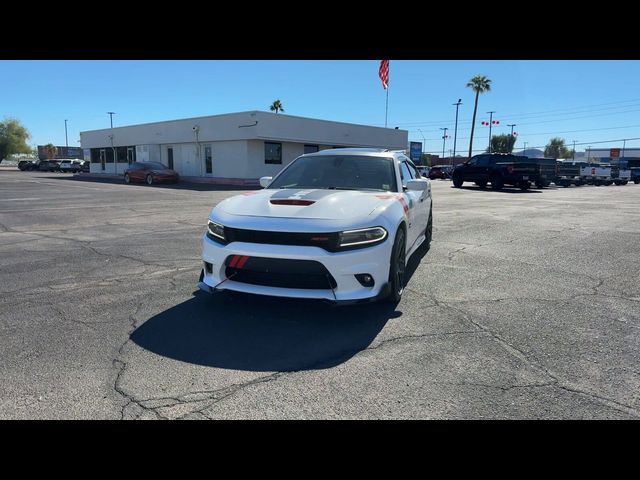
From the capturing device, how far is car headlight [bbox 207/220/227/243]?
4270 millimetres

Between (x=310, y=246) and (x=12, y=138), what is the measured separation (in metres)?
94.2

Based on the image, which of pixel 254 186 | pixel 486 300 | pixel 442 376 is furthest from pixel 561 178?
pixel 442 376

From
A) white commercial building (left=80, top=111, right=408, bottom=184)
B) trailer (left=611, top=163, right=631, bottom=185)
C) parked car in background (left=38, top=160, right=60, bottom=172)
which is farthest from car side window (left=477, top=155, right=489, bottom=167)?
parked car in background (left=38, top=160, right=60, bottom=172)

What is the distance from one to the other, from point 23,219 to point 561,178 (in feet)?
112

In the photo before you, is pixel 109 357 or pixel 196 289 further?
pixel 196 289

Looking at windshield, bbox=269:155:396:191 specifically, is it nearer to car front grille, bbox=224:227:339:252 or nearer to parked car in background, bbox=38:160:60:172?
car front grille, bbox=224:227:339:252

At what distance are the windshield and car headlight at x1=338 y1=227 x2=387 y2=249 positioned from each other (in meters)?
1.28

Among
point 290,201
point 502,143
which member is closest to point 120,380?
point 290,201

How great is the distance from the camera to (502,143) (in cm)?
9556

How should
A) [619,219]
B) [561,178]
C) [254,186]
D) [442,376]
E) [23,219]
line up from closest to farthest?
[442,376], [23,219], [619,219], [254,186], [561,178]
